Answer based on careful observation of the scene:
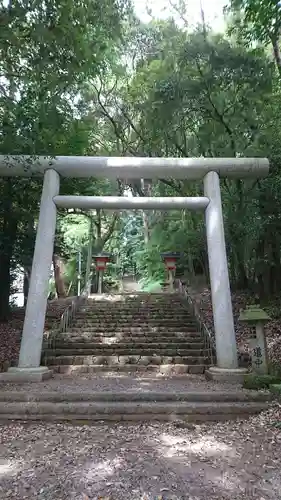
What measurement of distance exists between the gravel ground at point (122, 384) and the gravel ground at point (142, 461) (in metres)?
1.25

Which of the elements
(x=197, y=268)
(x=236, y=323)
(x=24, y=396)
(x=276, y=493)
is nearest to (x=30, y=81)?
(x=24, y=396)

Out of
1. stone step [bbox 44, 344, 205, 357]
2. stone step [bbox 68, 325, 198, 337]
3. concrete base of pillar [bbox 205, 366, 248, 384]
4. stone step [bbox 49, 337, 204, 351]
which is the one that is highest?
stone step [bbox 68, 325, 198, 337]

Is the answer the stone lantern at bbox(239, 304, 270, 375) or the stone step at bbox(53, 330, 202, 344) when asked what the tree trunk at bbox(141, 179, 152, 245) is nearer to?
the stone step at bbox(53, 330, 202, 344)

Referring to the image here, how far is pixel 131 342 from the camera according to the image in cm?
905

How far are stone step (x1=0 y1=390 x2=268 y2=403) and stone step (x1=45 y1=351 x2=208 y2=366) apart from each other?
271cm

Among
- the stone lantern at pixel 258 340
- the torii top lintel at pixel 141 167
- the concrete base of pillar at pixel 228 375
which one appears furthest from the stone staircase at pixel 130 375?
the torii top lintel at pixel 141 167

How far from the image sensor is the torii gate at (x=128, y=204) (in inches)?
277

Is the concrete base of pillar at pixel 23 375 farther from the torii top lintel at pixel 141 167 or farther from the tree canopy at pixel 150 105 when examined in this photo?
the torii top lintel at pixel 141 167

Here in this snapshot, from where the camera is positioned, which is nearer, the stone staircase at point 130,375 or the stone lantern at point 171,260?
the stone staircase at point 130,375

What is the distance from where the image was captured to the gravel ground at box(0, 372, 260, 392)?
586 cm

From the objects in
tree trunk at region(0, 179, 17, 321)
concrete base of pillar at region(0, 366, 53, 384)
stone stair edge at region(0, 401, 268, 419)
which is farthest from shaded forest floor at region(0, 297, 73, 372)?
stone stair edge at region(0, 401, 268, 419)

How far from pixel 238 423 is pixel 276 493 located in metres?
1.64

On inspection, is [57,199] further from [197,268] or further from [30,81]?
[197,268]

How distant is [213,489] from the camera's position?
3.05 m
